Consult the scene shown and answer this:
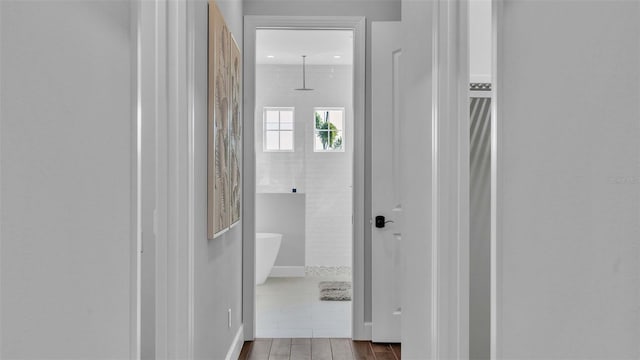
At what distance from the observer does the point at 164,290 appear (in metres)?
1.97

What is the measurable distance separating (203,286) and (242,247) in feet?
5.07

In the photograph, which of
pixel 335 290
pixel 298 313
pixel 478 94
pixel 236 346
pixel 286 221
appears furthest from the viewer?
pixel 286 221

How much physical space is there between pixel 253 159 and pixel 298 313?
1614 mm

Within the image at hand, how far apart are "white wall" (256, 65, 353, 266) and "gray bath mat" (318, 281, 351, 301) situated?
3.07 ft

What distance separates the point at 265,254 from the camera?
6.04 metres

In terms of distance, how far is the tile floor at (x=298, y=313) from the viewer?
4.14 m

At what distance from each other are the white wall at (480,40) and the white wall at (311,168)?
4672 mm

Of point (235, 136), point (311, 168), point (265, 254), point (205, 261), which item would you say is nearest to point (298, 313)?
point (265, 254)

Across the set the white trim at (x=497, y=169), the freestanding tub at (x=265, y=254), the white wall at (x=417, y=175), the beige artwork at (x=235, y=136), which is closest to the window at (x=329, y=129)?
the freestanding tub at (x=265, y=254)

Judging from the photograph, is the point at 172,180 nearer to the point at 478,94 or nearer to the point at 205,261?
the point at 205,261

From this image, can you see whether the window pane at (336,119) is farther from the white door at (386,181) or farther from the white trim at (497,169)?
the white trim at (497,169)

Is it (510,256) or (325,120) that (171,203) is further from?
(325,120)

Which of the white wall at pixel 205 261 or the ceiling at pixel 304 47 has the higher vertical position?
the ceiling at pixel 304 47

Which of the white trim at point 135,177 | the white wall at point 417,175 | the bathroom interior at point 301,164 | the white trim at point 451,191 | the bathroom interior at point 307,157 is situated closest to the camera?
the white trim at point 135,177
